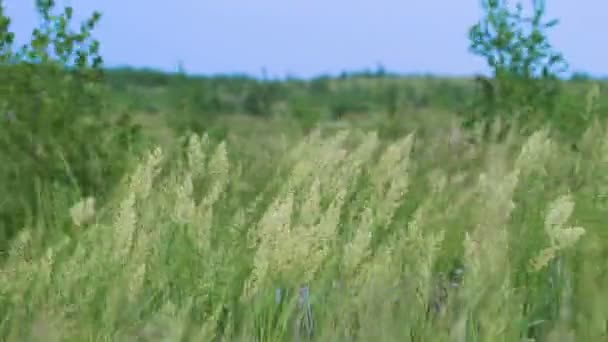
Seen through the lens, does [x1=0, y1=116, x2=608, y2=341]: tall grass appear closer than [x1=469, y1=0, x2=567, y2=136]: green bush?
Yes

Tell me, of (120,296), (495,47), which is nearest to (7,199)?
(120,296)

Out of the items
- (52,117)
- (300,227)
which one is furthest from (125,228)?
(52,117)

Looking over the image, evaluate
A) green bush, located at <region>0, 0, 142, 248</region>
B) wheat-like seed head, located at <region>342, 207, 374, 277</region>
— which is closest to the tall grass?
wheat-like seed head, located at <region>342, 207, 374, 277</region>

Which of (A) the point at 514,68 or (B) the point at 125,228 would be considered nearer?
(B) the point at 125,228

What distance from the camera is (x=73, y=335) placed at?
204 centimetres

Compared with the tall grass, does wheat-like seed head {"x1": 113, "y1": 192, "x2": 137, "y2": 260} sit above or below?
above

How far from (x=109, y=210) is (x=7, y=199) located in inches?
21.5

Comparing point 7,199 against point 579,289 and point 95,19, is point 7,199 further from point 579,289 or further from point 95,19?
point 579,289

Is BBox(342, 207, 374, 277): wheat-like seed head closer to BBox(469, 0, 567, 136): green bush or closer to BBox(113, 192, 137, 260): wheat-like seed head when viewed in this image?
BBox(113, 192, 137, 260): wheat-like seed head

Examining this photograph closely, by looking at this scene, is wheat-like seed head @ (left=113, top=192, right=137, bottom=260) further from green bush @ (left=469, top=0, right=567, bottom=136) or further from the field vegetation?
green bush @ (left=469, top=0, right=567, bottom=136)

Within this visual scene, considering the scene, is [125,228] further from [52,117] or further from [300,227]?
[52,117]

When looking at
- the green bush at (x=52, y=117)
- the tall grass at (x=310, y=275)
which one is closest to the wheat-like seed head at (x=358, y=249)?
the tall grass at (x=310, y=275)

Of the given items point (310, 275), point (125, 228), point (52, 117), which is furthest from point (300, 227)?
point (52, 117)

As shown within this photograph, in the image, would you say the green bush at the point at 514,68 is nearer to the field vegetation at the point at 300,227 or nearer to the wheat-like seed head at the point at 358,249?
the field vegetation at the point at 300,227
